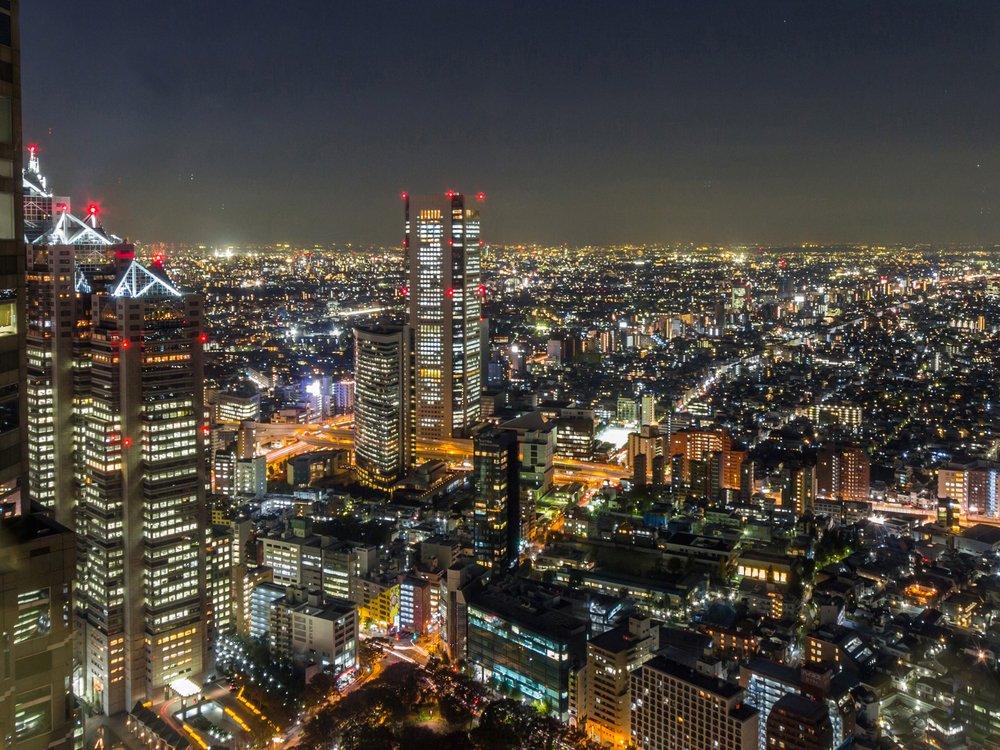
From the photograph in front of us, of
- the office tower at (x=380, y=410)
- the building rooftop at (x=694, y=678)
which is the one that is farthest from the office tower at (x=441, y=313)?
the building rooftop at (x=694, y=678)

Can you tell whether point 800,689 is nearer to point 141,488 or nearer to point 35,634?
point 141,488

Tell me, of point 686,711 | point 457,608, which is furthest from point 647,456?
point 686,711

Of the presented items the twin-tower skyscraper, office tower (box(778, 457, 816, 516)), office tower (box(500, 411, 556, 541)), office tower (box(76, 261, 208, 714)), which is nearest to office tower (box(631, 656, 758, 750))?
office tower (box(76, 261, 208, 714))

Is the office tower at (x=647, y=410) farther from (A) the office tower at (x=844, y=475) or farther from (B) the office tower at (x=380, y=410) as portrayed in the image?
(B) the office tower at (x=380, y=410)

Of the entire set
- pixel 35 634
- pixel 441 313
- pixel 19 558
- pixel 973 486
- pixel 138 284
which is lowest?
pixel 973 486

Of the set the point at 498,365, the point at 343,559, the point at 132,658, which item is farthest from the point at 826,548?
the point at 498,365

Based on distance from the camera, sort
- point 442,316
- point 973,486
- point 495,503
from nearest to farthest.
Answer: point 495,503
point 973,486
point 442,316
